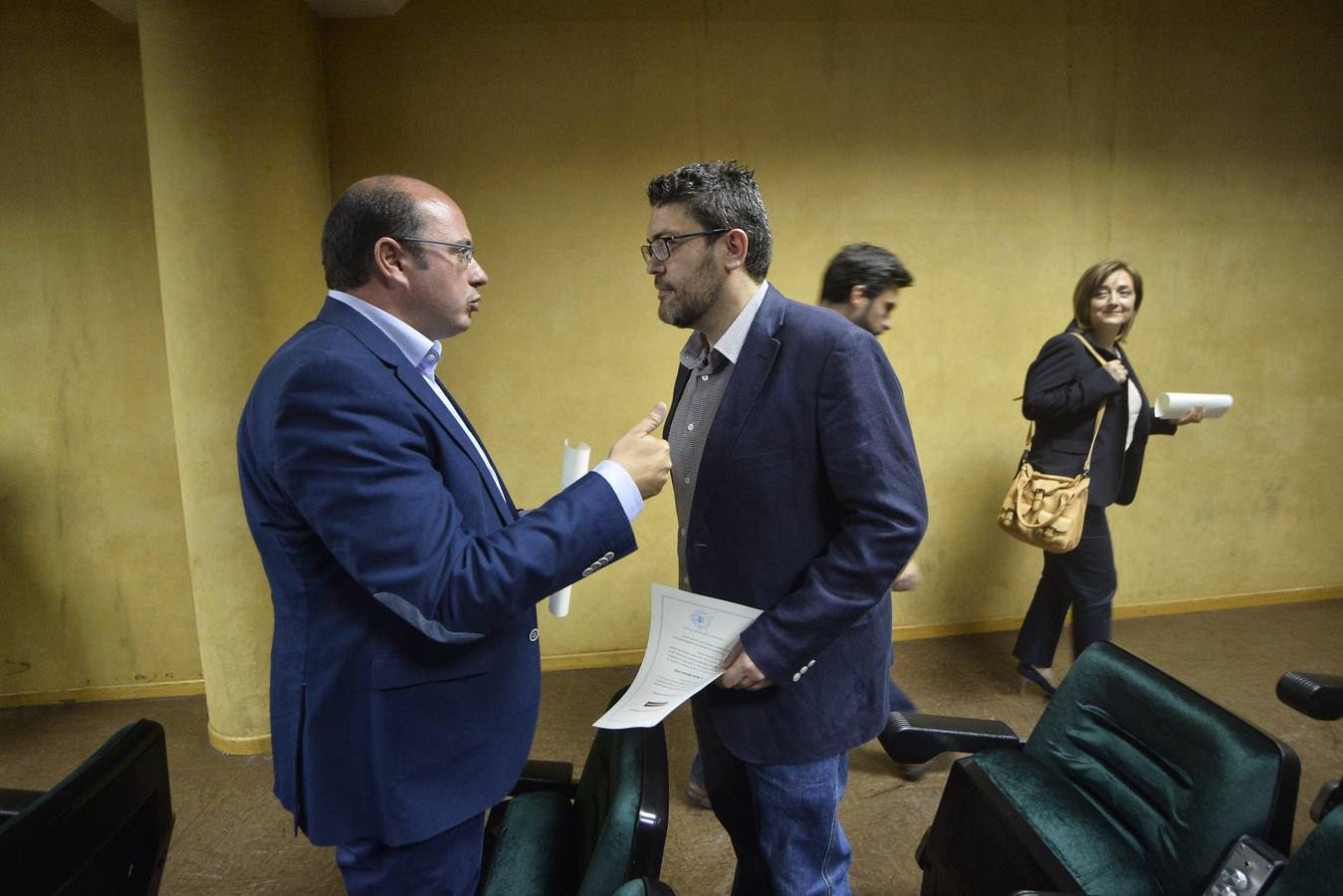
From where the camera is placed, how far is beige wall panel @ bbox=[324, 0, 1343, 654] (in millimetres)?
3057

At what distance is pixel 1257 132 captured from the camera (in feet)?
11.9

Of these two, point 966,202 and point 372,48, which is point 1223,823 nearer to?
point 966,202

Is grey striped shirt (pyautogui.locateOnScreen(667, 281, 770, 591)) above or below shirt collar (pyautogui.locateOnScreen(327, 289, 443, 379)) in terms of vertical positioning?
below

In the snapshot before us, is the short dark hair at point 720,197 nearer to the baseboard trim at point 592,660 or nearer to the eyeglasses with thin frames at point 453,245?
the eyeglasses with thin frames at point 453,245

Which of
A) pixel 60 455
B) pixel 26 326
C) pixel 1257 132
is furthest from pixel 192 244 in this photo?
pixel 1257 132

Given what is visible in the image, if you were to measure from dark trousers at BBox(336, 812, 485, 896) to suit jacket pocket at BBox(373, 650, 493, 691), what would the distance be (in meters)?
0.26

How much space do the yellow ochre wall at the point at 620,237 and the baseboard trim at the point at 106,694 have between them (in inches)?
0.6

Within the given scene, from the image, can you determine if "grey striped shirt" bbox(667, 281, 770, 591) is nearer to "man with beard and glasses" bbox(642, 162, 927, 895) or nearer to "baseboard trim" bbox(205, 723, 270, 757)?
"man with beard and glasses" bbox(642, 162, 927, 895)

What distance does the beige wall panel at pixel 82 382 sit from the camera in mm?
2818

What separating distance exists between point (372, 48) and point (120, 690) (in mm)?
2783

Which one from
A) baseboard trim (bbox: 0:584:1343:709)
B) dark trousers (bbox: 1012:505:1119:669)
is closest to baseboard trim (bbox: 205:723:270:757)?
baseboard trim (bbox: 0:584:1343:709)

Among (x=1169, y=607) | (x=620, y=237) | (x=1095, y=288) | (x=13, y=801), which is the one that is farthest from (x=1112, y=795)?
(x=1169, y=607)

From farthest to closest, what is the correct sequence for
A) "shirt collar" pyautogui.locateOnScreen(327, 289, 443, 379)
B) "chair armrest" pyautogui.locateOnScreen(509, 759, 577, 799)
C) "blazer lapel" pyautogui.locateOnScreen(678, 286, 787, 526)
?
"chair armrest" pyautogui.locateOnScreen(509, 759, 577, 799) → "blazer lapel" pyautogui.locateOnScreen(678, 286, 787, 526) → "shirt collar" pyautogui.locateOnScreen(327, 289, 443, 379)

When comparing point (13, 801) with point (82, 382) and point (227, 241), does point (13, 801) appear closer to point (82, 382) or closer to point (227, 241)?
point (227, 241)
